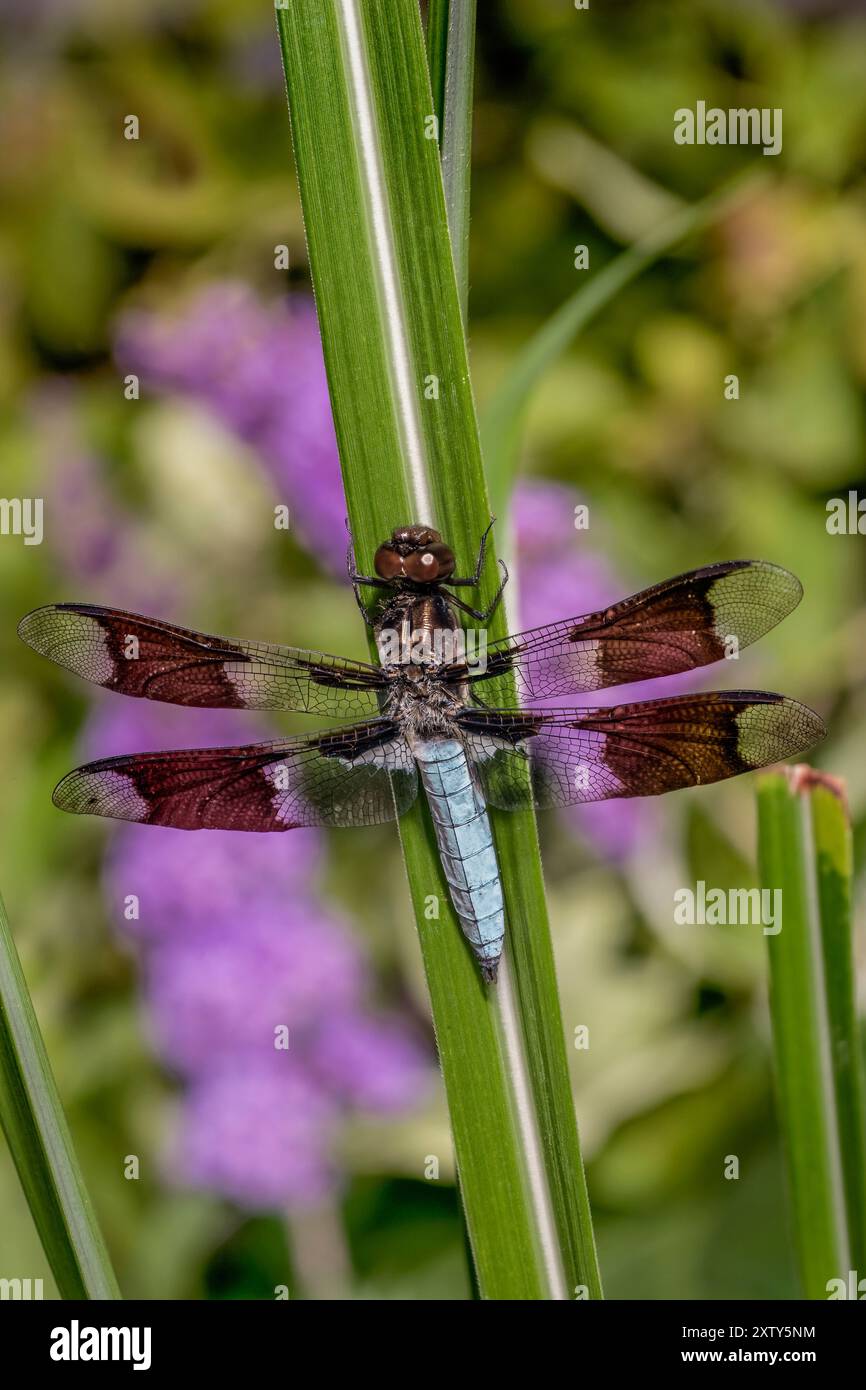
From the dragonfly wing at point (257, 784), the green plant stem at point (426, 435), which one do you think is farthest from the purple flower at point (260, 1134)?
the green plant stem at point (426, 435)

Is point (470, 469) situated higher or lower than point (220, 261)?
lower

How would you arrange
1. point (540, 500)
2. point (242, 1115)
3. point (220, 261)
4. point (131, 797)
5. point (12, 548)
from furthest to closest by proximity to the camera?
point (220, 261) < point (12, 548) < point (540, 500) < point (242, 1115) < point (131, 797)

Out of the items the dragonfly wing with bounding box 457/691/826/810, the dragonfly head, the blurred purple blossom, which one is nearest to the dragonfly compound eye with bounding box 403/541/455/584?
the dragonfly head


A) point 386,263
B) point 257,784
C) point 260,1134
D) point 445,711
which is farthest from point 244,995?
point 386,263

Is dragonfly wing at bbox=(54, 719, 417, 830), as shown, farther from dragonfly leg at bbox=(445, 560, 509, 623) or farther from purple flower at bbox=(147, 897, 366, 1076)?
purple flower at bbox=(147, 897, 366, 1076)

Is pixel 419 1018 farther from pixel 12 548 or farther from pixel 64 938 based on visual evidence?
pixel 12 548

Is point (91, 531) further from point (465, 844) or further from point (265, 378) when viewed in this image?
point (465, 844)

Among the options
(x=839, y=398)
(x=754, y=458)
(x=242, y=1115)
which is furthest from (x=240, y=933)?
(x=839, y=398)
